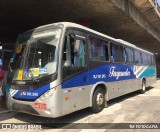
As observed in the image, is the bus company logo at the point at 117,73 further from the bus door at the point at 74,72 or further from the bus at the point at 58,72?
the bus door at the point at 74,72

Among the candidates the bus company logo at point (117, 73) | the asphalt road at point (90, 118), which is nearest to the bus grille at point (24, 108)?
the asphalt road at point (90, 118)

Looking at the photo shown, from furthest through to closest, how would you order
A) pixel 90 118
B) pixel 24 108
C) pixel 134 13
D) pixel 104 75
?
1. pixel 134 13
2. pixel 104 75
3. pixel 90 118
4. pixel 24 108

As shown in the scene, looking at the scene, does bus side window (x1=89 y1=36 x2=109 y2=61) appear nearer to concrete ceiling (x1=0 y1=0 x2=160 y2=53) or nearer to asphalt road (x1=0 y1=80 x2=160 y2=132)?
asphalt road (x1=0 y1=80 x2=160 y2=132)

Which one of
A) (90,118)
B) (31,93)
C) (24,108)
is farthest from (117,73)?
(24,108)

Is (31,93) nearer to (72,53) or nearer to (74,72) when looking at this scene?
(74,72)

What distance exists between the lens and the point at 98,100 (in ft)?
25.1

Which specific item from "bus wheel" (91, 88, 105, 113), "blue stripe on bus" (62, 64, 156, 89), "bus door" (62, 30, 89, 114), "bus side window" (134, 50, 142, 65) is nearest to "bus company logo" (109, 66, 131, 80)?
"blue stripe on bus" (62, 64, 156, 89)

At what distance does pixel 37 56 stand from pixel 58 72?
940 millimetres

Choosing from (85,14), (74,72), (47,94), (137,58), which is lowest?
(47,94)

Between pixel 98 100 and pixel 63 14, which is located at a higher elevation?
pixel 63 14

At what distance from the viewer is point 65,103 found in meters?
5.86

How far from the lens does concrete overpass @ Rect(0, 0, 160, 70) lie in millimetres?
11031

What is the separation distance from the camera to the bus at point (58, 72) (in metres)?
5.66

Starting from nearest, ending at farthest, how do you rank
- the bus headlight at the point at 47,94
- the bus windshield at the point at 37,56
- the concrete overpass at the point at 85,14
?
the bus headlight at the point at 47,94
the bus windshield at the point at 37,56
the concrete overpass at the point at 85,14
